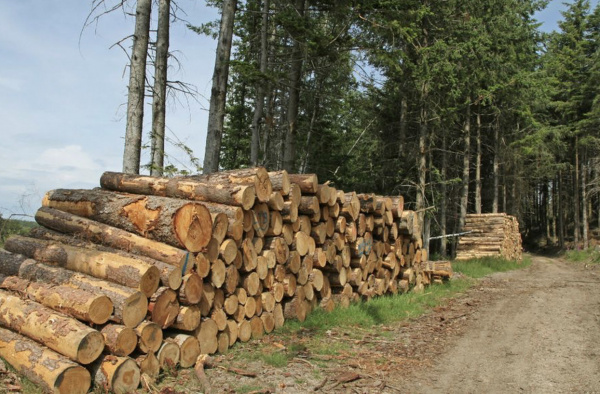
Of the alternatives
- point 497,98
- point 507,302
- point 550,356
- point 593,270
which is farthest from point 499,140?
point 550,356

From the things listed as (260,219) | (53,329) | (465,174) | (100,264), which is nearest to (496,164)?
(465,174)

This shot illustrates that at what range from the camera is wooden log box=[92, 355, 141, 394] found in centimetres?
430

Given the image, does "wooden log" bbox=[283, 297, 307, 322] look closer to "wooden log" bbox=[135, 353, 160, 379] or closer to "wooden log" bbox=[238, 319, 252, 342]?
"wooden log" bbox=[238, 319, 252, 342]

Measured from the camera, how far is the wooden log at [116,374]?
430 cm

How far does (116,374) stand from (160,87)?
909cm

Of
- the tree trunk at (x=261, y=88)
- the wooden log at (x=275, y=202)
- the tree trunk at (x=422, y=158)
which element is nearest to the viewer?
the wooden log at (x=275, y=202)

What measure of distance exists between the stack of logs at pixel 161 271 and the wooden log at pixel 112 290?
13 mm

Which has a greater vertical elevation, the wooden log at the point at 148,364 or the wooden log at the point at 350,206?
the wooden log at the point at 350,206

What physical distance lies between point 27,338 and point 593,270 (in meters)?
19.9

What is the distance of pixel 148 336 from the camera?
479 centimetres

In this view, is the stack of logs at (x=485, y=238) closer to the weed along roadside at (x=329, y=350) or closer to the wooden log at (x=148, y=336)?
the weed along roadside at (x=329, y=350)

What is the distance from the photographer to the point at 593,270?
18.3 metres

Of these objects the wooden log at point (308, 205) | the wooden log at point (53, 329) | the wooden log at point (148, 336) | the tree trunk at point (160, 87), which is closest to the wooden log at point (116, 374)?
the wooden log at point (53, 329)

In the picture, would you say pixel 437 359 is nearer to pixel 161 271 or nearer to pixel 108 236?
pixel 161 271
